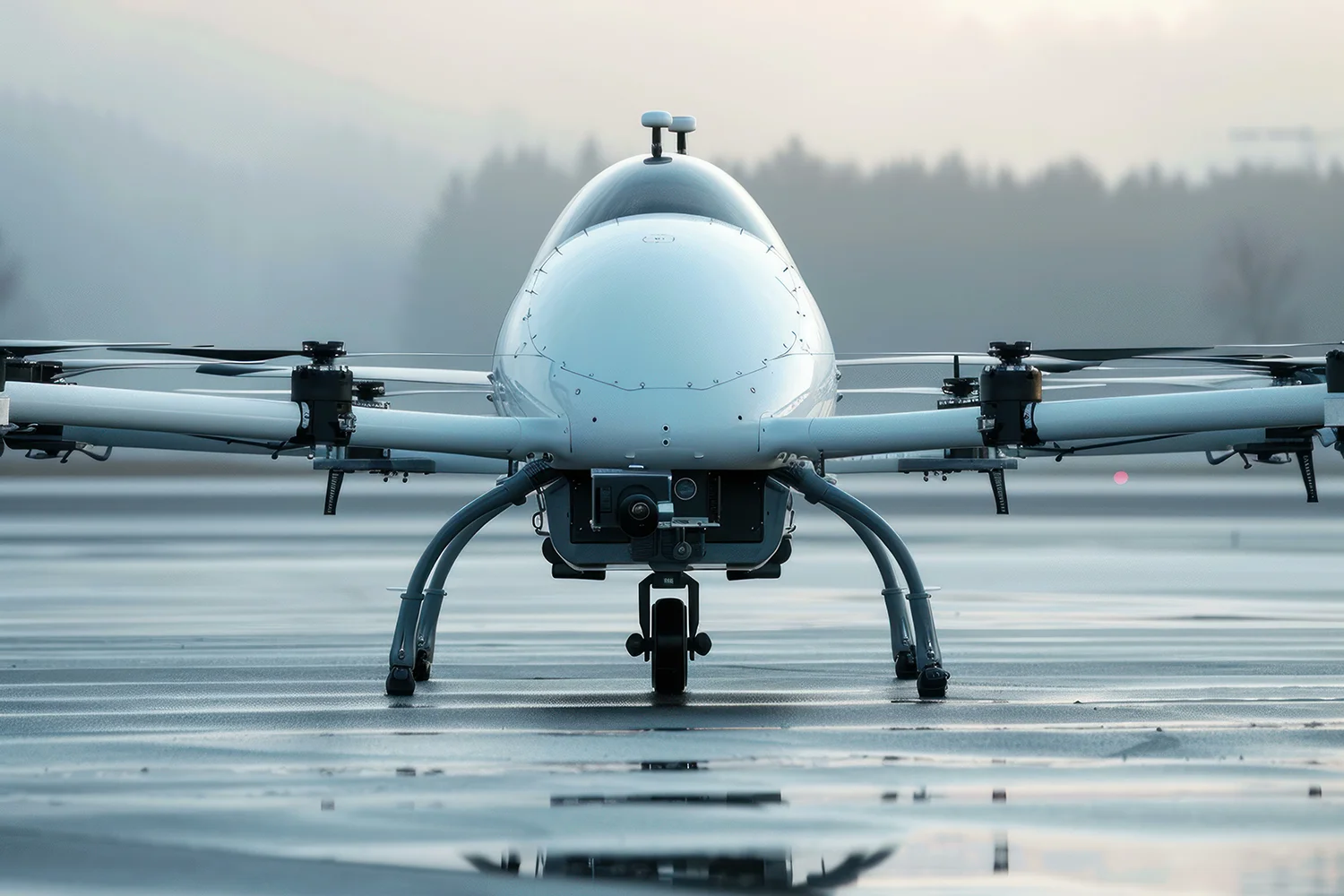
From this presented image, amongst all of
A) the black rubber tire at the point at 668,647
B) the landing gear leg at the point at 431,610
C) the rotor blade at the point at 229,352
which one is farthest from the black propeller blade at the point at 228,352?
the black rubber tire at the point at 668,647

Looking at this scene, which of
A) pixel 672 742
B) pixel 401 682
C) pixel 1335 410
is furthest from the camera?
pixel 401 682

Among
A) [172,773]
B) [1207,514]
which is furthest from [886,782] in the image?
[1207,514]

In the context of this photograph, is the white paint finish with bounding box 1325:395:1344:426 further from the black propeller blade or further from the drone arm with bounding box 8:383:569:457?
the black propeller blade

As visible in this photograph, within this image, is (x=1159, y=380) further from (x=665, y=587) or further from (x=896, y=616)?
(x=665, y=587)

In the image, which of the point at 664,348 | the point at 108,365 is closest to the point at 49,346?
the point at 108,365

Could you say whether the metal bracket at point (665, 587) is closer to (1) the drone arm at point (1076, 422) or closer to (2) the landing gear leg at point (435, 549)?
(2) the landing gear leg at point (435, 549)

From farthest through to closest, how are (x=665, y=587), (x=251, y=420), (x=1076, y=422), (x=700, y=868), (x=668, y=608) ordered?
(x=668, y=608) < (x=665, y=587) < (x=251, y=420) < (x=1076, y=422) < (x=700, y=868)

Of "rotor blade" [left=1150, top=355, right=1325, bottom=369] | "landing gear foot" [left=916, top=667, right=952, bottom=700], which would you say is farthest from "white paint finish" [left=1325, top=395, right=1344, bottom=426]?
"landing gear foot" [left=916, top=667, right=952, bottom=700]

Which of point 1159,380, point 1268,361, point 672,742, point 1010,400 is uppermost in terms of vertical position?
point 1268,361

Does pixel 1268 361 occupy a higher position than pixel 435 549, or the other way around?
pixel 1268 361
